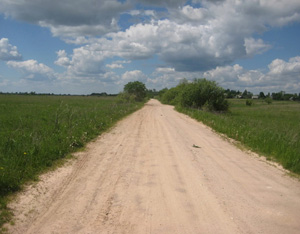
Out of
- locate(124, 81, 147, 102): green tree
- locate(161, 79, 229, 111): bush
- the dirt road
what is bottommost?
the dirt road

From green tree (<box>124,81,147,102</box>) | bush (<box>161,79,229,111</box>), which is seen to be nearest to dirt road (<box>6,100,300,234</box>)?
bush (<box>161,79,229,111</box>)

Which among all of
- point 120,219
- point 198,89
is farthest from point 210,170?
point 198,89

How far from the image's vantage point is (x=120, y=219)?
4.09m

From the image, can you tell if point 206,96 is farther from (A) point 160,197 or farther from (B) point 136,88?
(B) point 136,88

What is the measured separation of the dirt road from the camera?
156 inches

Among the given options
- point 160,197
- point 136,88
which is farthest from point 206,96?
point 136,88

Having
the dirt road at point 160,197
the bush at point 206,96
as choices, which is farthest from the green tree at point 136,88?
the dirt road at point 160,197

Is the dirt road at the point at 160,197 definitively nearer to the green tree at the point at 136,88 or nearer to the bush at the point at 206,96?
the bush at the point at 206,96

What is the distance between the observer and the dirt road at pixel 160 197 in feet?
13.0

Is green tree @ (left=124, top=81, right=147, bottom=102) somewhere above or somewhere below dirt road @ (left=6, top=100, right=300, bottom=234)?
above

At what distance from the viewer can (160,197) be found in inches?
195

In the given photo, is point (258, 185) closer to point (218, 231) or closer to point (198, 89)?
point (218, 231)

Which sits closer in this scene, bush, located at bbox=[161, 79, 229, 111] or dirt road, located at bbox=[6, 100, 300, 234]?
dirt road, located at bbox=[6, 100, 300, 234]

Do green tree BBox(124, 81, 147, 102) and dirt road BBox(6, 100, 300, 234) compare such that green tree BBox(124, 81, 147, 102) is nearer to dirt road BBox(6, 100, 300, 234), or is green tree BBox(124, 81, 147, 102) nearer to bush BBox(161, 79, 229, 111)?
bush BBox(161, 79, 229, 111)
